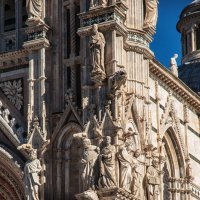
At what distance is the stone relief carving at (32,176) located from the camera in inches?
987

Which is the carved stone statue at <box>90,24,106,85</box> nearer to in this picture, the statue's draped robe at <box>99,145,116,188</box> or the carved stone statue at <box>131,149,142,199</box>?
the statue's draped robe at <box>99,145,116,188</box>

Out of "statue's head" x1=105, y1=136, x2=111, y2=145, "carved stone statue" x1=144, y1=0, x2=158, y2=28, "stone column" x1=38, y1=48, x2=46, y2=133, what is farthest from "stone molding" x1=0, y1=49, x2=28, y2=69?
"statue's head" x1=105, y1=136, x2=111, y2=145

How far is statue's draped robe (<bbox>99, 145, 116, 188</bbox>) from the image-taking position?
23.9 meters

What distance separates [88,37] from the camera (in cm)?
2559

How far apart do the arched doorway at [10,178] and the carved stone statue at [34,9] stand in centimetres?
363

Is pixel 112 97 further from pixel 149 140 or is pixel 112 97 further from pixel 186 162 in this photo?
pixel 186 162

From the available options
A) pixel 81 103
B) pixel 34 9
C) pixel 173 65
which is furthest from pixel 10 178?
pixel 173 65

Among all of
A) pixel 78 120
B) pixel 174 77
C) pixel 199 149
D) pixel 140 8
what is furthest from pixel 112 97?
pixel 199 149

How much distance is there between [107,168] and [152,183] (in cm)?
186

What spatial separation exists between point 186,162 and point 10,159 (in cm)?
603

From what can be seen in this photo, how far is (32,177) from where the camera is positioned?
82.5ft

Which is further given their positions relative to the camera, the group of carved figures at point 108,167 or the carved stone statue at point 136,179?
the carved stone statue at point 136,179

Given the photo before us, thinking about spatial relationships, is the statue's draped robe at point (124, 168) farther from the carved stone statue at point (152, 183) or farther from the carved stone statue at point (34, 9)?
the carved stone statue at point (34, 9)

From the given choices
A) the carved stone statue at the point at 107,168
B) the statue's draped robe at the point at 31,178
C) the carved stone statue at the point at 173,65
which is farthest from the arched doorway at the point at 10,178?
the carved stone statue at the point at 173,65
